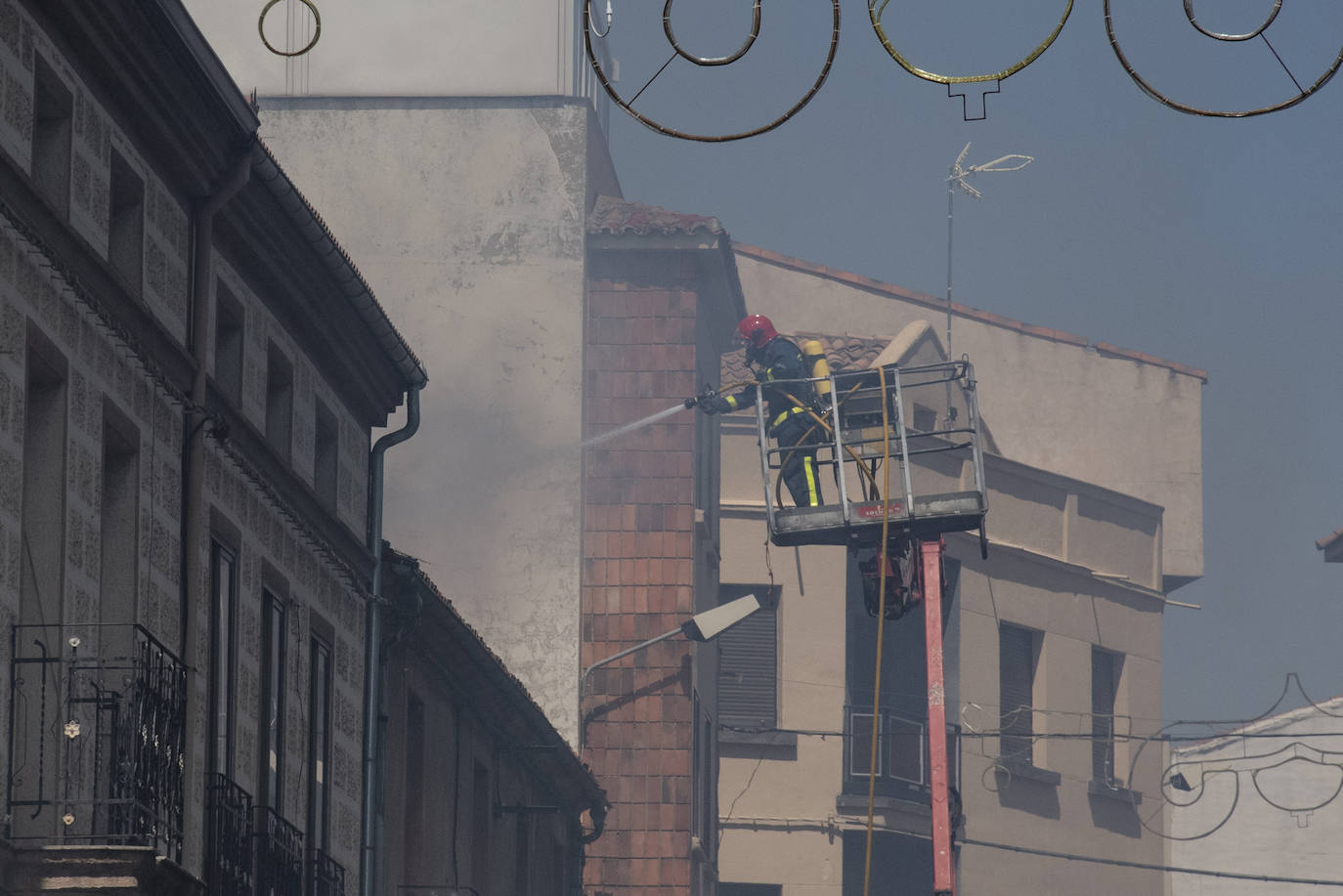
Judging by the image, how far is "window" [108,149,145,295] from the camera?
1538 centimetres

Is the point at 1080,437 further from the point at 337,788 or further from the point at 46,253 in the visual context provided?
the point at 46,253

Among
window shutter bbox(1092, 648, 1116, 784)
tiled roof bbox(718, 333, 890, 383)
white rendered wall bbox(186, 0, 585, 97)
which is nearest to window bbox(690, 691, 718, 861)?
tiled roof bbox(718, 333, 890, 383)

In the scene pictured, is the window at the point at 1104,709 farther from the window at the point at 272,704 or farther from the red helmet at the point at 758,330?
the window at the point at 272,704

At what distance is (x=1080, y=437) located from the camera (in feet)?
150

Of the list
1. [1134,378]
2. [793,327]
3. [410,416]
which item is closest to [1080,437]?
[1134,378]

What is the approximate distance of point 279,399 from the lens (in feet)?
64.1

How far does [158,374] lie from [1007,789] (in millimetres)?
26774

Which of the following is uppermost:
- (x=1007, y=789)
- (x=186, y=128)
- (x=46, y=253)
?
(x=186, y=128)

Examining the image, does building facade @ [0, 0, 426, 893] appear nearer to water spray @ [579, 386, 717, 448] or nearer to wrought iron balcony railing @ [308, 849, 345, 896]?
wrought iron balcony railing @ [308, 849, 345, 896]

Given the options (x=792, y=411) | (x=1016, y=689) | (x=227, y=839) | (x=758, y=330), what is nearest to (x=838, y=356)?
(x=1016, y=689)

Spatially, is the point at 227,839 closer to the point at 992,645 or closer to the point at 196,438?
the point at 196,438

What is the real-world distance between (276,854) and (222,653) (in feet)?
4.53

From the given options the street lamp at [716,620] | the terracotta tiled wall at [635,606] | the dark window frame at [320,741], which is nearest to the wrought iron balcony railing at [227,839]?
the dark window frame at [320,741]

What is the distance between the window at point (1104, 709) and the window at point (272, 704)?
25.2m
